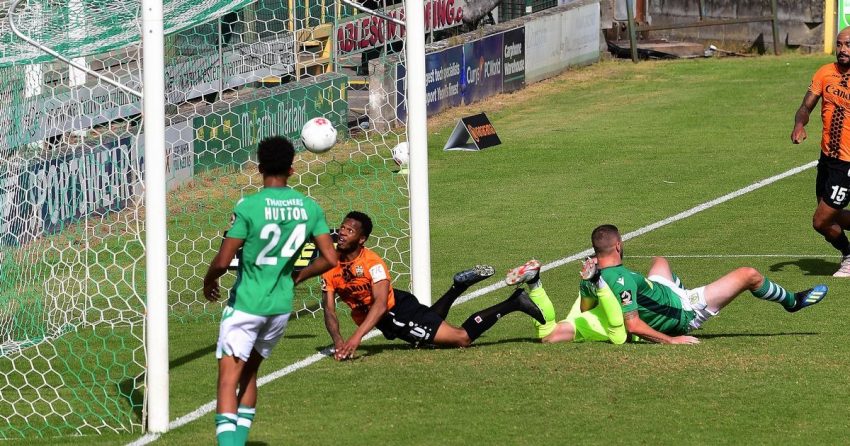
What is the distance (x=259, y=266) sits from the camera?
746 centimetres

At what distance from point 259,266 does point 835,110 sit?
285 inches

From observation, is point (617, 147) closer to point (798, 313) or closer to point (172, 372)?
point (798, 313)

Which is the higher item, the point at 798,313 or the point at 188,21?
the point at 188,21

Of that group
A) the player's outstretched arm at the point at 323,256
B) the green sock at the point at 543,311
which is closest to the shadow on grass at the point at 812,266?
the green sock at the point at 543,311

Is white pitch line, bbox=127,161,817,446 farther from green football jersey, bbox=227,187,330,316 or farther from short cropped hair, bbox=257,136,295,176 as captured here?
short cropped hair, bbox=257,136,295,176

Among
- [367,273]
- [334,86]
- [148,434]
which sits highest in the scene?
[334,86]

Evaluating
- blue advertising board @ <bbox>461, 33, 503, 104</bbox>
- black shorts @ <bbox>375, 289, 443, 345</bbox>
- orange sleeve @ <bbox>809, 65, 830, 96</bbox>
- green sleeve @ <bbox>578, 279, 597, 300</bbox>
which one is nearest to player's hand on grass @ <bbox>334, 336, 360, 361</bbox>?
black shorts @ <bbox>375, 289, 443, 345</bbox>

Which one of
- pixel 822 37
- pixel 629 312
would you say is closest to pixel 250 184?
pixel 629 312

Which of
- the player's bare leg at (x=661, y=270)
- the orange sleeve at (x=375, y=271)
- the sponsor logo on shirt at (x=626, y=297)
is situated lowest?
the sponsor logo on shirt at (x=626, y=297)

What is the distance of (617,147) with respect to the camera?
20594 millimetres

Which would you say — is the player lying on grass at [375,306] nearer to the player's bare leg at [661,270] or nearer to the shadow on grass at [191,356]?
the player's bare leg at [661,270]

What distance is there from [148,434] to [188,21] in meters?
4.07

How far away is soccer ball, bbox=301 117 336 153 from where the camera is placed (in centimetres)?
1133

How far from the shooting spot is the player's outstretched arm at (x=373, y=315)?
9.80 m
